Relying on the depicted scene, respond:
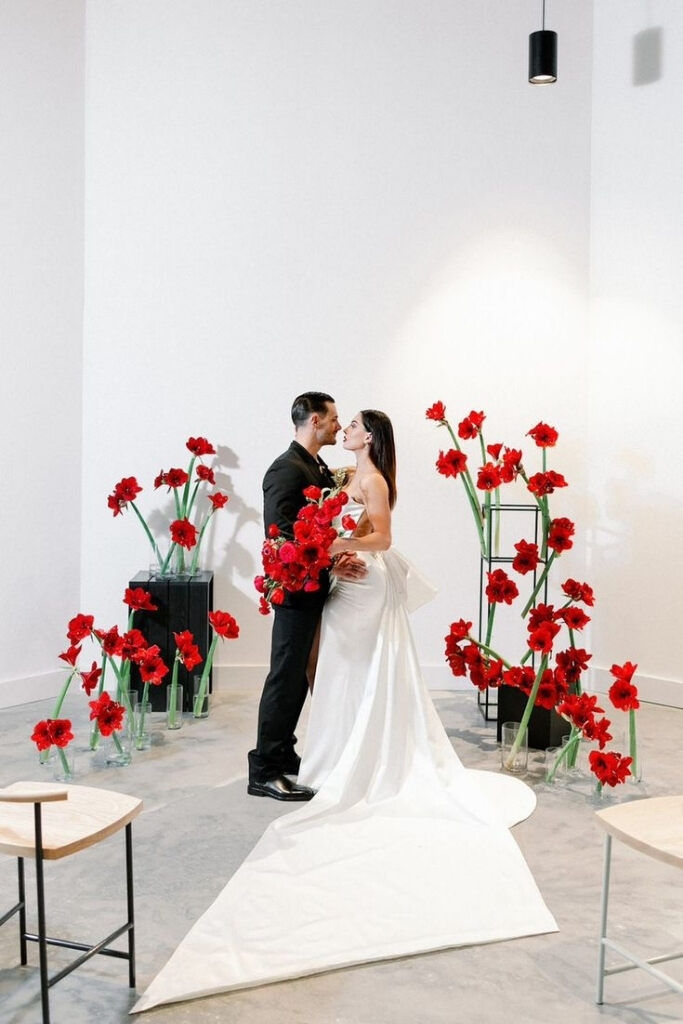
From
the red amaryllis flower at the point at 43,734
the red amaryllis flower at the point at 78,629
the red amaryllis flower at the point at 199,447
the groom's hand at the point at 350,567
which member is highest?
the red amaryllis flower at the point at 199,447

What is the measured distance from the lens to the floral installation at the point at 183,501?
5730 mm

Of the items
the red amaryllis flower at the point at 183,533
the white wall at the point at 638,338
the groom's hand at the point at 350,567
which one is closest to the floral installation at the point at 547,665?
the groom's hand at the point at 350,567

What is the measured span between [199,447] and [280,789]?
2.32 meters

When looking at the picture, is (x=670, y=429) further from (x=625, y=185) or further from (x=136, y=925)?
(x=136, y=925)

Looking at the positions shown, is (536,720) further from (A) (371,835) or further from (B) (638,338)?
(B) (638,338)

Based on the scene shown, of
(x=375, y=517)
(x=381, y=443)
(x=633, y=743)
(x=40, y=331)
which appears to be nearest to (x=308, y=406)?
(x=381, y=443)

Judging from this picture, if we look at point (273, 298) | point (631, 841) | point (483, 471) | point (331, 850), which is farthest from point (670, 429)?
point (631, 841)

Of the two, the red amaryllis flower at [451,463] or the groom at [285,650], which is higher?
the red amaryllis flower at [451,463]

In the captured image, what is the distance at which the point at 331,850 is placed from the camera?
376cm

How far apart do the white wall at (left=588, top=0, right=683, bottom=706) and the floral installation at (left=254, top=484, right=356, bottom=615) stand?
8.70ft

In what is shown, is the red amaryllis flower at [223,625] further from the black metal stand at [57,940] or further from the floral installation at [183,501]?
the black metal stand at [57,940]

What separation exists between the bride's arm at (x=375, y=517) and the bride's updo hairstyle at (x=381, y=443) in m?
0.05

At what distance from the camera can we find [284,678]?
4.43m

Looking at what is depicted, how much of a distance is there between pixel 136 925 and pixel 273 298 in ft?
13.3
